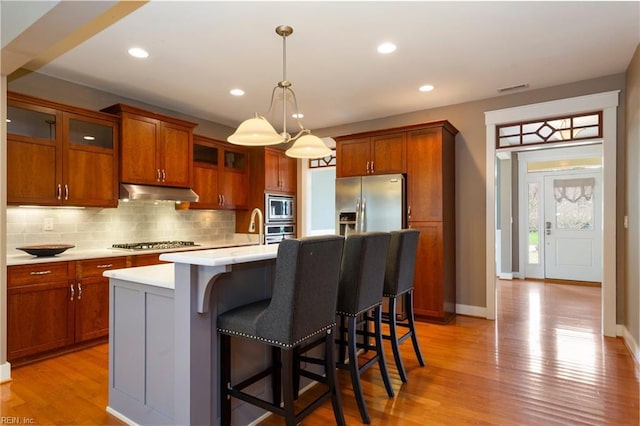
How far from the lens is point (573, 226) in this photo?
671 centimetres

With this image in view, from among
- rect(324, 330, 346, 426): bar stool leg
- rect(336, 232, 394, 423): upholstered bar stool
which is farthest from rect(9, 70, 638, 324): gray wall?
rect(324, 330, 346, 426): bar stool leg

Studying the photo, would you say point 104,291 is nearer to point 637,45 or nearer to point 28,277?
point 28,277

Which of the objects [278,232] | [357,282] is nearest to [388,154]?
[278,232]

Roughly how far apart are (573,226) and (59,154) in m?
8.02

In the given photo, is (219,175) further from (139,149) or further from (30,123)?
(30,123)

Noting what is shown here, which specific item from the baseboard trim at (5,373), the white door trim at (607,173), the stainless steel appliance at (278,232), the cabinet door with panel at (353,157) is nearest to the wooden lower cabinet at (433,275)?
the cabinet door with panel at (353,157)

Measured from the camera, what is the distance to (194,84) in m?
3.94

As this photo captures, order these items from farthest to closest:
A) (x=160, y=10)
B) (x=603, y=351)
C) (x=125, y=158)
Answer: (x=125, y=158) → (x=603, y=351) → (x=160, y=10)

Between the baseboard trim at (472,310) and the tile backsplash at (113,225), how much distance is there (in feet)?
11.6

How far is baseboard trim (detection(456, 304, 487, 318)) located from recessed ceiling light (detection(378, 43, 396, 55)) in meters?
3.22

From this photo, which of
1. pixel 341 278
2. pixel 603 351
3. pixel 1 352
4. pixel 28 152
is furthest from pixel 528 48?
pixel 1 352

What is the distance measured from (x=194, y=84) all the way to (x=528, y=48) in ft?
10.8

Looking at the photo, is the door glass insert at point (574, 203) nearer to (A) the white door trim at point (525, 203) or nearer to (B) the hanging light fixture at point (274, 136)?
(A) the white door trim at point (525, 203)

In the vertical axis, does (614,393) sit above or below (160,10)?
below
